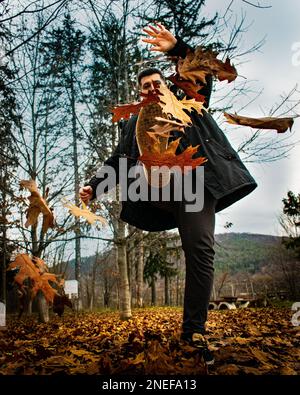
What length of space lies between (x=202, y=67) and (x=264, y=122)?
1.42 feet

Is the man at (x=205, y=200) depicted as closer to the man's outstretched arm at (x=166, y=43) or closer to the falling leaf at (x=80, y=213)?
the man's outstretched arm at (x=166, y=43)

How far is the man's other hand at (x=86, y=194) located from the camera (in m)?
2.13

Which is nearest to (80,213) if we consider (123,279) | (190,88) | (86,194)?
(86,194)

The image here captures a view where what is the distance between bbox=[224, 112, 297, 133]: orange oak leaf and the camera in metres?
1.76

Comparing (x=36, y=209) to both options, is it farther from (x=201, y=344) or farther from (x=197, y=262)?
(x=201, y=344)

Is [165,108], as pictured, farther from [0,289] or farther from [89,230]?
[0,289]

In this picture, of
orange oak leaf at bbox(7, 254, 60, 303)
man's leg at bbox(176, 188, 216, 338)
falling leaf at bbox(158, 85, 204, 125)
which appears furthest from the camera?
orange oak leaf at bbox(7, 254, 60, 303)

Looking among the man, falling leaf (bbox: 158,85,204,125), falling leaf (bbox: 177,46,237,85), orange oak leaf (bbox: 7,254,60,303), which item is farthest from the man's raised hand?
orange oak leaf (bbox: 7,254,60,303)

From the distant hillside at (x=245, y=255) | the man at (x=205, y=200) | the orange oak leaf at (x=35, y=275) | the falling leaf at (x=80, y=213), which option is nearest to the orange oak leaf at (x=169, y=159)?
Result: the man at (x=205, y=200)

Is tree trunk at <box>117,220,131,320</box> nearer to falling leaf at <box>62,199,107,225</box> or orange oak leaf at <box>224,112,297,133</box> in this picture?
falling leaf at <box>62,199,107,225</box>

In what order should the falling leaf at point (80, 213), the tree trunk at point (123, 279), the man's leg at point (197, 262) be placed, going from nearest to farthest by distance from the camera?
the man's leg at point (197, 262), the falling leaf at point (80, 213), the tree trunk at point (123, 279)

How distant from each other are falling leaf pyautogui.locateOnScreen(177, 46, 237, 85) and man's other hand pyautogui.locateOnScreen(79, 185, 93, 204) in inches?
34.5

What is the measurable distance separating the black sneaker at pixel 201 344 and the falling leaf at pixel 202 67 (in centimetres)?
127
